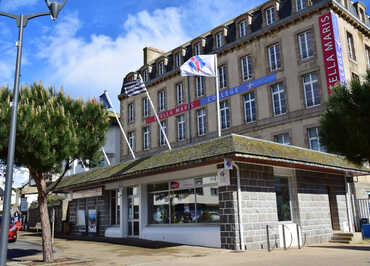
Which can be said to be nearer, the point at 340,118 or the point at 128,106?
the point at 340,118

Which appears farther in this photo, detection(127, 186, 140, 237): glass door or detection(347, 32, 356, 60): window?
detection(347, 32, 356, 60): window

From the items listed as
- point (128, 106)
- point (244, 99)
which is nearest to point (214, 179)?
point (244, 99)

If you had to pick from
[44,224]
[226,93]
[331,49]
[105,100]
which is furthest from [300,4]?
[44,224]

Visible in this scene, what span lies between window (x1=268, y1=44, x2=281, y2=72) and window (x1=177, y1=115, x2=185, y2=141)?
9.03m

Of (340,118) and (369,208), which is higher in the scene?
(340,118)

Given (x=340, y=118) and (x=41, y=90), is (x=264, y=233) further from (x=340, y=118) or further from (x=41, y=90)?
(x=41, y=90)

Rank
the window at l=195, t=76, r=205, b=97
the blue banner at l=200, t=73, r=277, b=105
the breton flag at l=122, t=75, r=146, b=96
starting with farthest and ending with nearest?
the window at l=195, t=76, r=205, b=97 → the blue banner at l=200, t=73, r=277, b=105 → the breton flag at l=122, t=75, r=146, b=96

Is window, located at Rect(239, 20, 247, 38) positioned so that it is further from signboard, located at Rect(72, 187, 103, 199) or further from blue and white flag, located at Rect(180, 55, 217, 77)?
signboard, located at Rect(72, 187, 103, 199)

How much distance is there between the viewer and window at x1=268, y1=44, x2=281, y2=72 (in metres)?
25.4

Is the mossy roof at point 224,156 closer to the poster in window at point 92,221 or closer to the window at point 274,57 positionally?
the poster in window at point 92,221

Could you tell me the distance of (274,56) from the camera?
84.2ft

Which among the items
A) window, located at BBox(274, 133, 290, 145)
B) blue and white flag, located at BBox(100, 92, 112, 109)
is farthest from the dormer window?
blue and white flag, located at BBox(100, 92, 112, 109)

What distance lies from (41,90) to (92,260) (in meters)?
5.55

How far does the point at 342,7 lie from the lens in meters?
23.7
